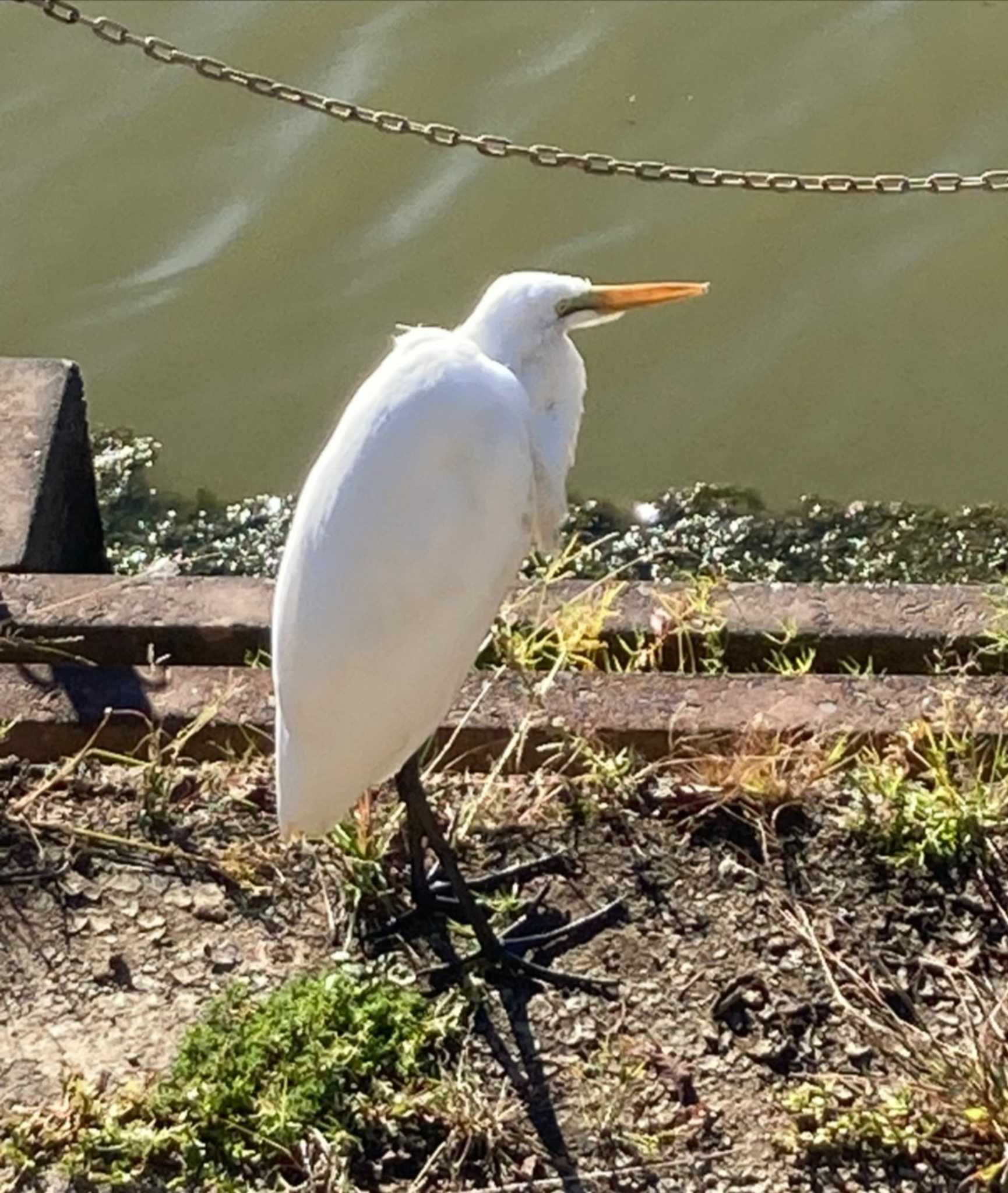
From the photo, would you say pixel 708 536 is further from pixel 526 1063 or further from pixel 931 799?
pixel 526 1063

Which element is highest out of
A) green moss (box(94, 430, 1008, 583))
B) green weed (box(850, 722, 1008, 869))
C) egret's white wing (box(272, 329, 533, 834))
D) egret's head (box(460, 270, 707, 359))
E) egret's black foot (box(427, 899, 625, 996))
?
egret's head (box(460, 270, 707, 359))

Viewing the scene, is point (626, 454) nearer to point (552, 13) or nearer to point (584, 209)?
point (584, 209)

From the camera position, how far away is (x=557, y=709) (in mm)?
3080

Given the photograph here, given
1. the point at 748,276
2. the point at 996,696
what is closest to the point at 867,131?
the point at 748,276

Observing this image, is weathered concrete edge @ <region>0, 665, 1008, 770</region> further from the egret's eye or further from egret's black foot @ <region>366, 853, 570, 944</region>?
the egret's eye

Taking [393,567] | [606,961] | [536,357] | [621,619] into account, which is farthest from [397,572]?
[621,619]

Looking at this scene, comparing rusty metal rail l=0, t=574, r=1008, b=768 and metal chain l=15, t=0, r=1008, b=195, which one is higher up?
metal chain l=15, t=0, r=1008, b=195

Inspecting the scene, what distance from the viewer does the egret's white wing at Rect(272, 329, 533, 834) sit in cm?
253

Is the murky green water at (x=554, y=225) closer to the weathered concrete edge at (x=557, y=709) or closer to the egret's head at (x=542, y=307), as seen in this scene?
the weathered concrete edge at (x=557, y=709)

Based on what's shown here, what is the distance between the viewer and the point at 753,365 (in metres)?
4.83

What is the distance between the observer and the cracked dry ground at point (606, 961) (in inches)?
97.8

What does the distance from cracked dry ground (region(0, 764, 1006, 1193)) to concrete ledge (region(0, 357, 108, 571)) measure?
21.0 inches

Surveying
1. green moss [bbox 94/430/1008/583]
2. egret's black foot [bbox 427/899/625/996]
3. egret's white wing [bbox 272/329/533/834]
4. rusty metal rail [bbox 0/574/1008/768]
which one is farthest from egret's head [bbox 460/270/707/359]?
green moss [bbox 94/430/1008/583]

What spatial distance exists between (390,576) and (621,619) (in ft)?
2.81
